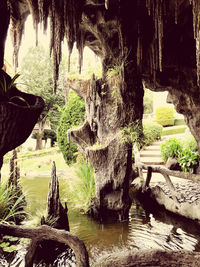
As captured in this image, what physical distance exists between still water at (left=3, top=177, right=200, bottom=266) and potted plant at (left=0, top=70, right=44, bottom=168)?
3113 mm

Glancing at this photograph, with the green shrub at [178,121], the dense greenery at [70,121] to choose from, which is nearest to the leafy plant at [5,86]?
the dense greenery at [70,121]

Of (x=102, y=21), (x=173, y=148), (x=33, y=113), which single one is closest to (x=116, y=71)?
(x=102, y=21)

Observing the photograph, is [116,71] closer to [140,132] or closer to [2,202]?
[140,132]

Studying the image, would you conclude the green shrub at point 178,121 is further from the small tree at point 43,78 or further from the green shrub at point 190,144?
the green shrub at point 190,144

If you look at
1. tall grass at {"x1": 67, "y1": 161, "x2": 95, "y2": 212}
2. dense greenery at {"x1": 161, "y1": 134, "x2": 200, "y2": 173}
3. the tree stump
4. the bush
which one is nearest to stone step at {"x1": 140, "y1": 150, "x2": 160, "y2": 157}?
dense greenery at {"x1": 161, "y1": 134, "x2": 200, "y2": 173}

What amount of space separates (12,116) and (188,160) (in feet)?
26.6

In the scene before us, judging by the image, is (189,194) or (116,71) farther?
(189,194)

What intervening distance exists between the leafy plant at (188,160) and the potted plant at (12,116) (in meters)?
7.84

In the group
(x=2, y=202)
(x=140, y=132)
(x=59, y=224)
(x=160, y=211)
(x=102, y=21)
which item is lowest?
(x=160, y=211)

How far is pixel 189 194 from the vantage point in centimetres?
636

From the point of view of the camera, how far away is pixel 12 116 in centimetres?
132

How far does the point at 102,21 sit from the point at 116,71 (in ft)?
3.67

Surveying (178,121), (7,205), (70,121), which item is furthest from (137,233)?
(178,121)

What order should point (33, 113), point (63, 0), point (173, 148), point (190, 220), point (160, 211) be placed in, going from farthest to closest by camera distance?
point (173, 148)
point (160, 211)
point (190, 220)
point (63, 0)
point (33, 113)
